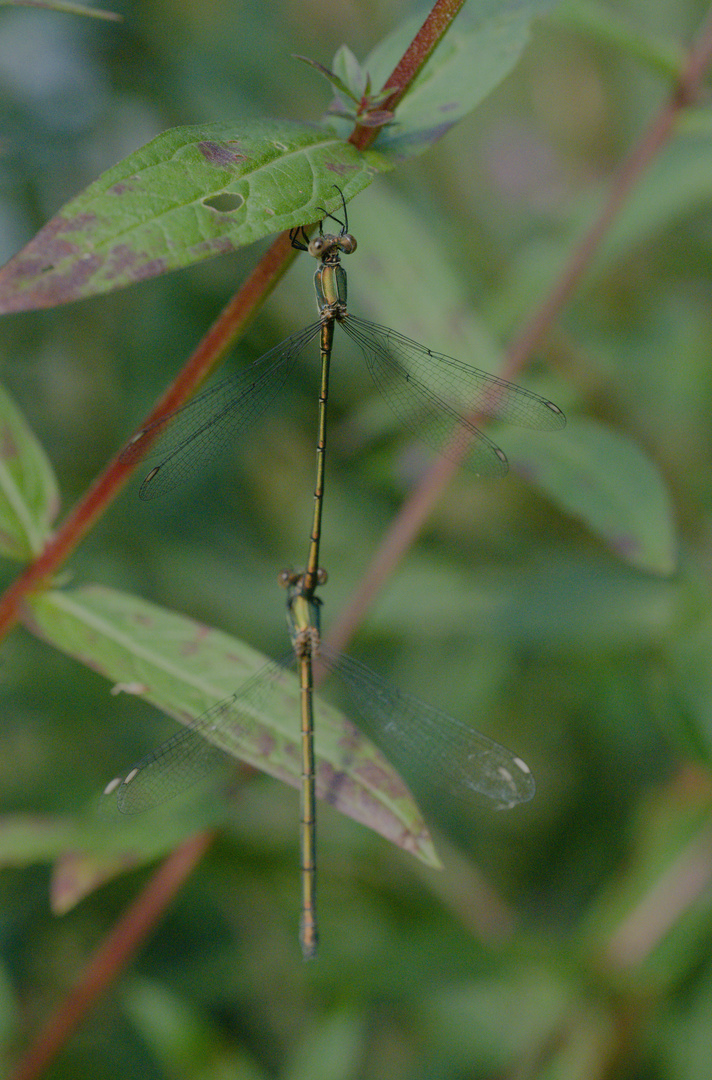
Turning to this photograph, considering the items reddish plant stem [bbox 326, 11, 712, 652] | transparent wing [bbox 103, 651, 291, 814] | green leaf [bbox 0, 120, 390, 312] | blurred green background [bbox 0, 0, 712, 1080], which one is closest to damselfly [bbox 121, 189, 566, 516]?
reddish plant stem [bbox 326, 11, 712, 652]

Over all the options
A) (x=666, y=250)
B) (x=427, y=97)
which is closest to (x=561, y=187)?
(x=666, y=250)

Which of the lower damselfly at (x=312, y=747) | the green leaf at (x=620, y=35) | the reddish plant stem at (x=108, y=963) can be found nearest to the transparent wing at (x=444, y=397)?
the lower damselfly at (x=312, y=747)

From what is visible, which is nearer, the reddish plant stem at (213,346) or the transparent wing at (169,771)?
the reddish plant stem at (213,346)

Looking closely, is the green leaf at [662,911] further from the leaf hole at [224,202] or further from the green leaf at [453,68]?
the leaf hole at [224,202]


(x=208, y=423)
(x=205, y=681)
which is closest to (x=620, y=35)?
(x=208, y=423)

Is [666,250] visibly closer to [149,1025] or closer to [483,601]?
[483,601]

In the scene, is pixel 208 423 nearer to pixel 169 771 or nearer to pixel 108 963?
pixel 169 771
